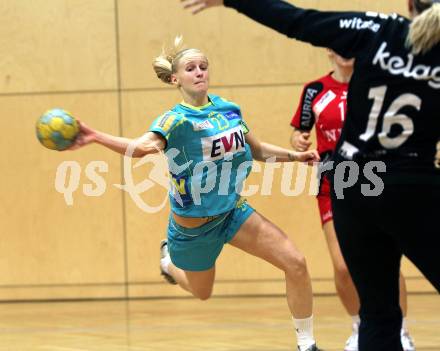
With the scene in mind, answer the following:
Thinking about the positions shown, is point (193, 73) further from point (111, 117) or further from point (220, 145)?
point (111, 117)

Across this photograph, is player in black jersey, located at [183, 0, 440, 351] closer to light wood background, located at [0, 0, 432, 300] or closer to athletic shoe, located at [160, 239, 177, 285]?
athletic shoe, located at [160, 239, 177, 285]

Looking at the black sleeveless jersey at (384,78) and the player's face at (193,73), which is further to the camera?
the player's face at (193,73)

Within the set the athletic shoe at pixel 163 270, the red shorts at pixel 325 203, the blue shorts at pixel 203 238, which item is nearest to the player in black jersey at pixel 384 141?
the blue shorts at pixel 203 238

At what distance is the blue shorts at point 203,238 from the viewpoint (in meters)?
5.03

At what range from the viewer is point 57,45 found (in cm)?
811

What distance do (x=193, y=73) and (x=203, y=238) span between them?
2.94ft

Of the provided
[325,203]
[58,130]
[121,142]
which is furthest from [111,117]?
[58,130]

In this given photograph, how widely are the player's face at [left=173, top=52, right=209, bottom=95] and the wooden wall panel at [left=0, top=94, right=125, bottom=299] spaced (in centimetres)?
303

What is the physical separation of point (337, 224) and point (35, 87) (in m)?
5.40

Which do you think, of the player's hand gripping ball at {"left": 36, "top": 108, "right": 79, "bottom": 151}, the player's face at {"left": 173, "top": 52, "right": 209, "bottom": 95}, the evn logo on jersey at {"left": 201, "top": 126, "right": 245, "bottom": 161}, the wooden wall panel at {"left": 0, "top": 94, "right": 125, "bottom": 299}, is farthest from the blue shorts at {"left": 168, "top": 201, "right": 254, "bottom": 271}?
the wooden wall panel at {"left": 0, "top": 94, "right": 125, "bottom": 299}

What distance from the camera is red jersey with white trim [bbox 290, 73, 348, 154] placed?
5.46 m

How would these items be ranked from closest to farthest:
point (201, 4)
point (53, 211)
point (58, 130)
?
1. point (201, 4)
2. point (58, 130)
3. point (53, 211)

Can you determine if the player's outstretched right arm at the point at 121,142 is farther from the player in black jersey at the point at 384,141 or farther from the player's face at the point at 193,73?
the player in black jersey at the point at 384,141

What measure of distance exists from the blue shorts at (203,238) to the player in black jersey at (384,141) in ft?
6.05
